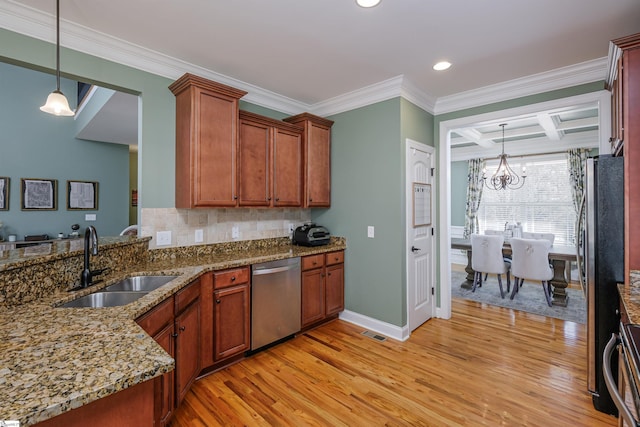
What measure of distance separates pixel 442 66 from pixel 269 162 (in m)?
1.92

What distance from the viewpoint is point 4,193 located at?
15.4 ft

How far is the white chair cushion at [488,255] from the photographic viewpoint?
4.46 meters

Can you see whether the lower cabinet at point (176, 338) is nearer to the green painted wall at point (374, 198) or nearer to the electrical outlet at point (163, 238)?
the electrical outlet at point (163, 238)

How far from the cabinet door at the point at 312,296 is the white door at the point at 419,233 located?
0.95 meters

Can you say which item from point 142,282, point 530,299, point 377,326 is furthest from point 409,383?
point 530,299

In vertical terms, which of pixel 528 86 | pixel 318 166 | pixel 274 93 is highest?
pixel 274 93

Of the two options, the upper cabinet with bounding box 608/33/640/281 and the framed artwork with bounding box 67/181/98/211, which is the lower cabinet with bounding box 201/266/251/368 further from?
the framed artwork with bounding box 67/181/98/211

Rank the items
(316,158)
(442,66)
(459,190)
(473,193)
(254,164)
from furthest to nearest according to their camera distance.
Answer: (459,190), (473,193), (316,158), (254,164), (442,66)

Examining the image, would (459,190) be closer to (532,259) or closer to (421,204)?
(532,259)

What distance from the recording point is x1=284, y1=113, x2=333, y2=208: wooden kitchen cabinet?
3.46 m

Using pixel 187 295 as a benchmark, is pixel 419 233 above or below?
above

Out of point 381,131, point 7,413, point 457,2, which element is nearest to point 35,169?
point 381,131

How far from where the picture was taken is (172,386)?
1.82 metres

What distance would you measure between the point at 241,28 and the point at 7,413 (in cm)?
238
